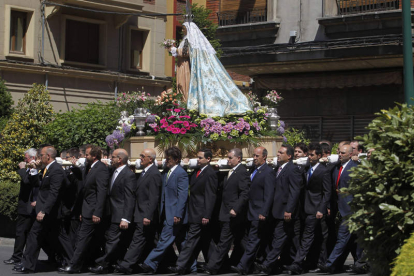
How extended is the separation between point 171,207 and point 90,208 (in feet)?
4.14

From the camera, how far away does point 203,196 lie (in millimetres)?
10938

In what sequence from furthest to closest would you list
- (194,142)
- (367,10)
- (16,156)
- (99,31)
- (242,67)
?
(99,31) → (242,67) → (367,10) → (16,156) → (194,142)

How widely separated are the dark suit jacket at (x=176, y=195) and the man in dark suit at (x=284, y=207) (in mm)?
1360

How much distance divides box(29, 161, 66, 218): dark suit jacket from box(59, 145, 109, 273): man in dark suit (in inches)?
16.1

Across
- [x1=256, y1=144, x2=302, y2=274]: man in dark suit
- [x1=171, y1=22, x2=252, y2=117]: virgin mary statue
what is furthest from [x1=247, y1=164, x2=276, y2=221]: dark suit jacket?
[x1=171, y1=22, x2=252, y2=117]: virgin mary statue

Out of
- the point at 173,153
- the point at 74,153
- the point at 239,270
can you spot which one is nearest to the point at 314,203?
the point at 239,270

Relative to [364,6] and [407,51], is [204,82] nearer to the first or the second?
[407,51]

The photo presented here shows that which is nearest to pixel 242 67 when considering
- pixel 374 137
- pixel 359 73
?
pixel 359 73

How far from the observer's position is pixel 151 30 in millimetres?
31062

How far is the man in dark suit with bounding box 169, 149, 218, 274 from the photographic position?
35.2 feet

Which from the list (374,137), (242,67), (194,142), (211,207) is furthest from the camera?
(242,67)

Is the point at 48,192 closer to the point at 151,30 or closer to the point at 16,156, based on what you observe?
the point at 16,156

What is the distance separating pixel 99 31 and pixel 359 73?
12.5 m

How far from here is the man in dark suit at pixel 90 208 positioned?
35.6 ft
